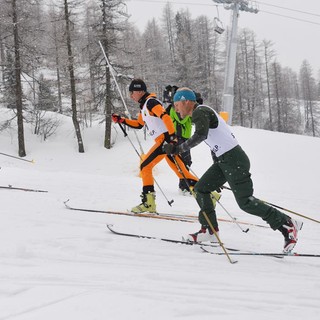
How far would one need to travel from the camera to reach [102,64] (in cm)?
2280

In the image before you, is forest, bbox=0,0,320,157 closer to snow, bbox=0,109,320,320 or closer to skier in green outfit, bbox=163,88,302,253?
snow, bbox=0,109,320,320

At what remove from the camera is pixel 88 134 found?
79.2 ft

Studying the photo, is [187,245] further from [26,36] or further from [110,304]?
[26,36]

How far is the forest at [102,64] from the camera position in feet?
67.3

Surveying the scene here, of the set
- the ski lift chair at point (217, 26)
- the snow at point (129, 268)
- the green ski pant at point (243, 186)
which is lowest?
the snow at point (129, 268)

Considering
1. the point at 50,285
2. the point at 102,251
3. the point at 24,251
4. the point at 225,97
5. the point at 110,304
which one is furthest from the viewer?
the point at 225,97

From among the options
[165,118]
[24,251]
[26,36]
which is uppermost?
[26,36]

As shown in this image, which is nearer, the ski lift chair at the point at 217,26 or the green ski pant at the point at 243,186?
the green ski pant at the point at 243,186

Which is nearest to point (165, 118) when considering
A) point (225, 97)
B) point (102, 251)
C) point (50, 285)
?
point (102, 251)

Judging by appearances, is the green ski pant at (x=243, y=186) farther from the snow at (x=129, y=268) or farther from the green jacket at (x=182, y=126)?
the green jacket at (x=182, y=126)

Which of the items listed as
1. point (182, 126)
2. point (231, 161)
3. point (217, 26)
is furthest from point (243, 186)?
point (217, 26)

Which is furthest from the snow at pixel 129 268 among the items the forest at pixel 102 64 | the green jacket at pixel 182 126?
the forest at pixel 102 64

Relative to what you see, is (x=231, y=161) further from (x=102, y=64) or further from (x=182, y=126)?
(x=102, y=64)

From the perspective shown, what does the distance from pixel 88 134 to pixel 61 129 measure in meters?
2.15
